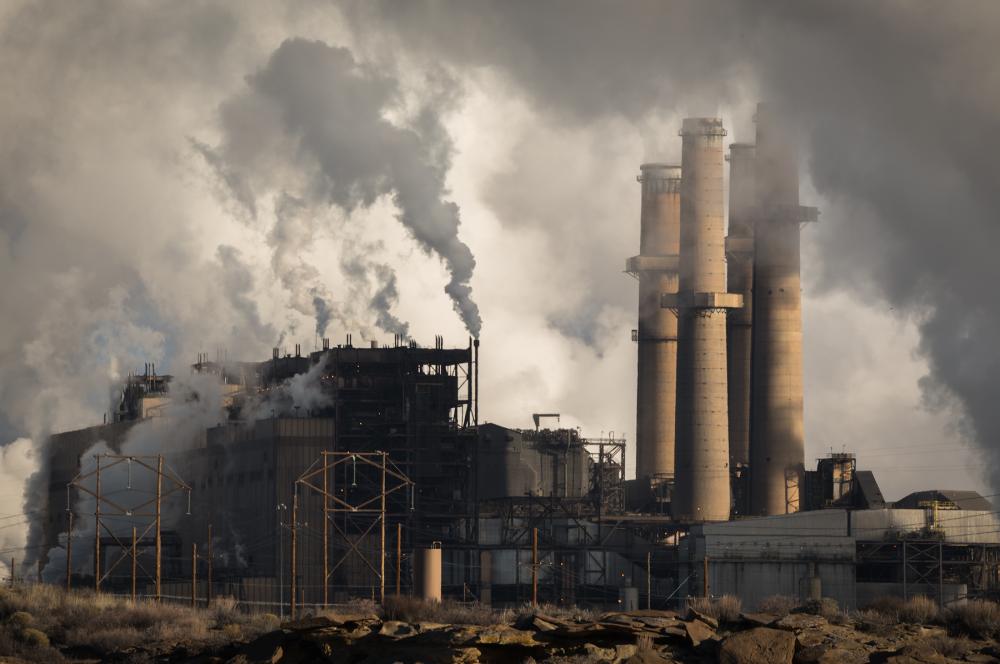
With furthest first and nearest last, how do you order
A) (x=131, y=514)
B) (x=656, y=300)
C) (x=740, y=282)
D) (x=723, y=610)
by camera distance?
(x=656, y=300)
(x=740, y=282)
(x=131, y=514)
(x=723, y=610)

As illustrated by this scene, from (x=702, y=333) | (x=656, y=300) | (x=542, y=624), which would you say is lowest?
(x=542, y=624)

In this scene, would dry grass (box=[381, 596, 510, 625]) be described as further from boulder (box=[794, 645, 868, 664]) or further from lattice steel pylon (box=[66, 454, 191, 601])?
lattice steel pylon (box=[66, 454, 191, 601])

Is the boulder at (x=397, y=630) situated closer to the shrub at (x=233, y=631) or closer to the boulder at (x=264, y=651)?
the boulder at (x=264, y=651)

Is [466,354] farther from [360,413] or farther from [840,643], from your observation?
[840,643]

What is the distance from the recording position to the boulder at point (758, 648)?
29.9m

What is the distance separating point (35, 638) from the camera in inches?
Result: 1473

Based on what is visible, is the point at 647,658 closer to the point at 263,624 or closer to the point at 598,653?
the point at 598,653

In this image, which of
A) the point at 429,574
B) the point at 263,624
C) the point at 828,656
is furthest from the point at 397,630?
the point at 429,574

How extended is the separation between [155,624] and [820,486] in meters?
59.7

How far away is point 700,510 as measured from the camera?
90625mm

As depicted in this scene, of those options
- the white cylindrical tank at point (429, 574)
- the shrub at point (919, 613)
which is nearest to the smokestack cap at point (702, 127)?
the white cylindrical tank at point (429, 574)

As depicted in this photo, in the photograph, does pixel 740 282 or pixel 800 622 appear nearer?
pixel 800 622

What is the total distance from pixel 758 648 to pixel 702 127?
221ft

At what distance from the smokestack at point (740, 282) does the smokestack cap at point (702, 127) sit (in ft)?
24.1
